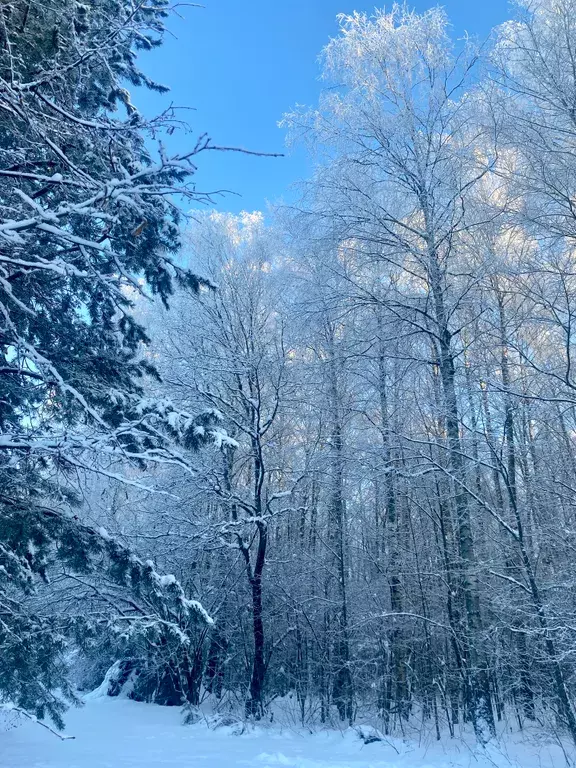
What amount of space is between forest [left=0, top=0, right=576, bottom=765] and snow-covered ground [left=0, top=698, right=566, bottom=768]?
22.0 inches

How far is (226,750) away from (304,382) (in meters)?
6.30

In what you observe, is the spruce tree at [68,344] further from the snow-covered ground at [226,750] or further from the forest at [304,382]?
the snow-covered ground at [226,750]

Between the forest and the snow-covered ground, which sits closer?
the forest

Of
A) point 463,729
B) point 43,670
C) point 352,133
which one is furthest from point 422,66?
point 463,729

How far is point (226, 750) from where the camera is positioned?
7.38 m

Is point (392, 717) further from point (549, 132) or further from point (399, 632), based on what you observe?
point (549, 132)

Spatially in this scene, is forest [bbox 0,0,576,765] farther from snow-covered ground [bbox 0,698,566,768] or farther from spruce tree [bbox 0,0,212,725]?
snow-covered ground [bbox 0,698,566,768]

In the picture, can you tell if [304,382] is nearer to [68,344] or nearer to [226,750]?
[68,344]

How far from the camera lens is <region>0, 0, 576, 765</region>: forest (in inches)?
170

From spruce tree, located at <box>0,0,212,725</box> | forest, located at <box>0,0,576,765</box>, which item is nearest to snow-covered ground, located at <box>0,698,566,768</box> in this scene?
forest, located at <box>0,0,576,765</box>

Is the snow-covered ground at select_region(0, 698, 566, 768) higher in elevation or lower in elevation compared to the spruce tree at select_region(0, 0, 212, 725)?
lower

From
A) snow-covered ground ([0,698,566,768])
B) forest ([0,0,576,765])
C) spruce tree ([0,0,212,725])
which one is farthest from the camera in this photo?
snow-covered ground ([0,698,566,768])

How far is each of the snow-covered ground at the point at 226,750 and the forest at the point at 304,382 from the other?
22.0 inches

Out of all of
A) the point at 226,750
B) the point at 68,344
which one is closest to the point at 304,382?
the point at 68,344
